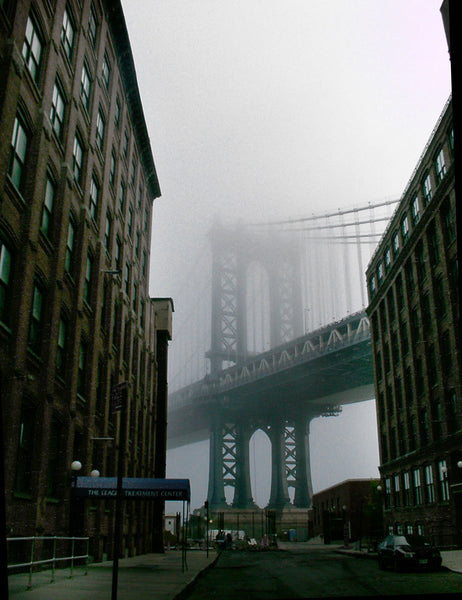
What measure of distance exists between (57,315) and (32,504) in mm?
6246

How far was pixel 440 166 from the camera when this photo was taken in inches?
1647

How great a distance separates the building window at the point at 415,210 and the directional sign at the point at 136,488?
30724 mm

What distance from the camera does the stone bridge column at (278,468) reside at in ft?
348

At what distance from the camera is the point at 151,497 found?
77.6 ft

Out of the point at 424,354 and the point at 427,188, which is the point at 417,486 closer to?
the point at 424,354

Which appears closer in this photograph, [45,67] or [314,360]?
[45,67]

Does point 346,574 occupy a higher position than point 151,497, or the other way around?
point 151,497

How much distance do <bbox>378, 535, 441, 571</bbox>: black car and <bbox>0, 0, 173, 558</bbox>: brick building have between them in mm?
11967

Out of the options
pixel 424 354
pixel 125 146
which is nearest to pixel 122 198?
pixel 125 146

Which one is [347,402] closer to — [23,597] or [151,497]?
[151,497]

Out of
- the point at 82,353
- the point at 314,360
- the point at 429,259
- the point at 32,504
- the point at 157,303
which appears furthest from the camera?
the point at 314,360

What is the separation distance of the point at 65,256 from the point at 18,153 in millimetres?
5815

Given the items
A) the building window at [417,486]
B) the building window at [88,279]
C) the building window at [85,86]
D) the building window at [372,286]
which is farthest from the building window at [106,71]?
the building window at [372,286]

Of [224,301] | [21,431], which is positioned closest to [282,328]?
[224,301]
